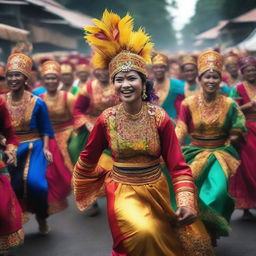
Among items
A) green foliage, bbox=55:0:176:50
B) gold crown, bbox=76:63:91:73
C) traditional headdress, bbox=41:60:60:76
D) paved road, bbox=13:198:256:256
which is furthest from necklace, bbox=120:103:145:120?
green foliage, bbox=55:0:176:50

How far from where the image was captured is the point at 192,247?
3916 millimetres

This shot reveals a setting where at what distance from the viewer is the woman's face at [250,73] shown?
6719mm

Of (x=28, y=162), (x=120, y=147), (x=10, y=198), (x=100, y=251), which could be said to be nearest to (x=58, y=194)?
(x=28, y=162)

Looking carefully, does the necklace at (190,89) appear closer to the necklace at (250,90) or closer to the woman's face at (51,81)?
the necklace at (250,90)

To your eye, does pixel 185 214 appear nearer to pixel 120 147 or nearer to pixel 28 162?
pixel 120 147

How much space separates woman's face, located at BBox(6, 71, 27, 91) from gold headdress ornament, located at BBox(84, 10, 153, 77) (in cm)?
211

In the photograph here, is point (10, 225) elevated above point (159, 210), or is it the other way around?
point (159, 210)

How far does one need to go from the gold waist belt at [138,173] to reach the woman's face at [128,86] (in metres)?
0.50

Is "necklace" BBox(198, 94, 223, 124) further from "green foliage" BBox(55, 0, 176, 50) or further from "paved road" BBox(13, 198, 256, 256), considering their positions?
"green foliage" BBox(55, 0, 176, 50)

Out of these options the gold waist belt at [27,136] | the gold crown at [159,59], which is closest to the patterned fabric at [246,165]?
the gold crown at [159,59]

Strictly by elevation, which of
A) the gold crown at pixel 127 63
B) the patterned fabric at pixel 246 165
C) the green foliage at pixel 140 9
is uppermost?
the green foliage at pixel 140 9

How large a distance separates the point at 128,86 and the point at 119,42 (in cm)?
38

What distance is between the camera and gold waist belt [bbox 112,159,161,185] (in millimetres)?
3900

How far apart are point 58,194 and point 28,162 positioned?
3.47ft
